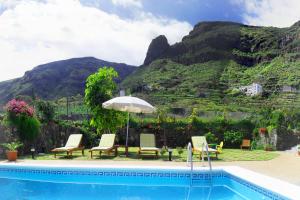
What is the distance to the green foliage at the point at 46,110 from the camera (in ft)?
48.0

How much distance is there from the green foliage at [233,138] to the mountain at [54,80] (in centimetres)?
5101

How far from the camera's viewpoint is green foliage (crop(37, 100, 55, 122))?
1464cm

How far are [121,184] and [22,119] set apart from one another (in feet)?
18.8

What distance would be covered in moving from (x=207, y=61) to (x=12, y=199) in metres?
65.0

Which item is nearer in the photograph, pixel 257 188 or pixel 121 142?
pixel 257 188

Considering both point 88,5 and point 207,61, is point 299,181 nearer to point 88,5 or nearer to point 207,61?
point 88,5

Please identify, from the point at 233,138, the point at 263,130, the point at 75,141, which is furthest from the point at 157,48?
the point at 75,141

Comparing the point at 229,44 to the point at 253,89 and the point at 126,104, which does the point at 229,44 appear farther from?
the point at 126,104

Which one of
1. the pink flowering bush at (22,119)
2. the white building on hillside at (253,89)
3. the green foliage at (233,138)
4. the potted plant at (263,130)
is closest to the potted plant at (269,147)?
the potted plant at (263,130)

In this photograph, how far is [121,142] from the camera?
1739cm

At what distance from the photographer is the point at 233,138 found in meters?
17.4

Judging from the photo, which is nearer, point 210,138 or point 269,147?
point 269,147

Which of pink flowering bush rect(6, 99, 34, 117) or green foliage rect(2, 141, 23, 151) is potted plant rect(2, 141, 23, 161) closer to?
green foliage rect(2, 141, 23, 151)

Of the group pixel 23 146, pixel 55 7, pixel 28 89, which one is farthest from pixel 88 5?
pixel 28 89
